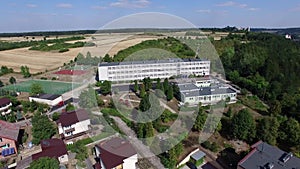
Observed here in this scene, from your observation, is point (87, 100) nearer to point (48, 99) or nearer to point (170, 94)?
point (48, 99)

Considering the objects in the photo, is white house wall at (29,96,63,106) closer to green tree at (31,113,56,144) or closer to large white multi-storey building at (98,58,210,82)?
green tree at (31,113,56,144)

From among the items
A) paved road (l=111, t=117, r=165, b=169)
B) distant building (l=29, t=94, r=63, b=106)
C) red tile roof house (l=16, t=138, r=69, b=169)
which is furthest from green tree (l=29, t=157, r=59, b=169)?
distant building (l=29, t=94, r=63, b=106)

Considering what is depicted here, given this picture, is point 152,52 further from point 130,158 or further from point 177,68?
point 130,158

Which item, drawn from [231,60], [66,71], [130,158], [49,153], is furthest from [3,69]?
[231,60]

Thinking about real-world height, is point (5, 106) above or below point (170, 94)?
below

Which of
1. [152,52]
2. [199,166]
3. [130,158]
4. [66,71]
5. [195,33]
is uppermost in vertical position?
[195,33]

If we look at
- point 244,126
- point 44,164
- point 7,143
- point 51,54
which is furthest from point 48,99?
point 51,54

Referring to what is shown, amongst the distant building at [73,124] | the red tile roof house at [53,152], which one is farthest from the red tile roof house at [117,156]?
the distant building at [73,124]
